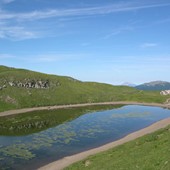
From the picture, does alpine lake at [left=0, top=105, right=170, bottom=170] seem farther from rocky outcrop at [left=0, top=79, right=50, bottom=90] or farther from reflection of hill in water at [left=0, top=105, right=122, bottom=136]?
rocky outcrop at [left=0, top=79, right=50, bottom=90]

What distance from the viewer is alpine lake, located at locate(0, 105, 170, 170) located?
6105cm

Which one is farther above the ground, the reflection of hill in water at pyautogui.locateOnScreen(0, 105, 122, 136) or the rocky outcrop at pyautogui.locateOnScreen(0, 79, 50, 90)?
the rocky outcrop at pyautogui.locateOnScreen(0, 79, 50, 90)

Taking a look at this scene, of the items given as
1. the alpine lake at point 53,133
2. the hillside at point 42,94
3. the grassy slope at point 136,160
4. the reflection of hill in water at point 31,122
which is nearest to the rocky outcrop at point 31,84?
the hillside at point 42,94

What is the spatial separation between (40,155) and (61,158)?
16.7ft

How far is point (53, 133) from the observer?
8625 cm

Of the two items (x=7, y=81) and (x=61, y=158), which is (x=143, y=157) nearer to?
(x=61, y=158)

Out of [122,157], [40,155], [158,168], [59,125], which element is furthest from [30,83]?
[158,168]

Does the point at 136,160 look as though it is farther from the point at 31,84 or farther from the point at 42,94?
the point at 31,84

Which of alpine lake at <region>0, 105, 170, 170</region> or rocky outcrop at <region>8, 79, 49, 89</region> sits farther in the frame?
rocky outcrop at <region>8, 79, 49, 89</region>

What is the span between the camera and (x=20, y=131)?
8919 cm

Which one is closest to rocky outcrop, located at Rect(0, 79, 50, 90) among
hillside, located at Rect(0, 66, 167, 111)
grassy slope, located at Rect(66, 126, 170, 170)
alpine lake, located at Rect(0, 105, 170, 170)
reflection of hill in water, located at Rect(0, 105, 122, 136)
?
hillside, located at Rect(0, 66, 167, 111)

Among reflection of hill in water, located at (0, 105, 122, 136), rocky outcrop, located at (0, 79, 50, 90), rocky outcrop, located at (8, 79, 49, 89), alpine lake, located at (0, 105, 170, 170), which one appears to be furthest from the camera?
rocky outcrop, located at (8, 79, 49, 89)

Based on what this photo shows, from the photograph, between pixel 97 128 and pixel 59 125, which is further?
pixel 59 125

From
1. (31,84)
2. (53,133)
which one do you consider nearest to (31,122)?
(53,133)
